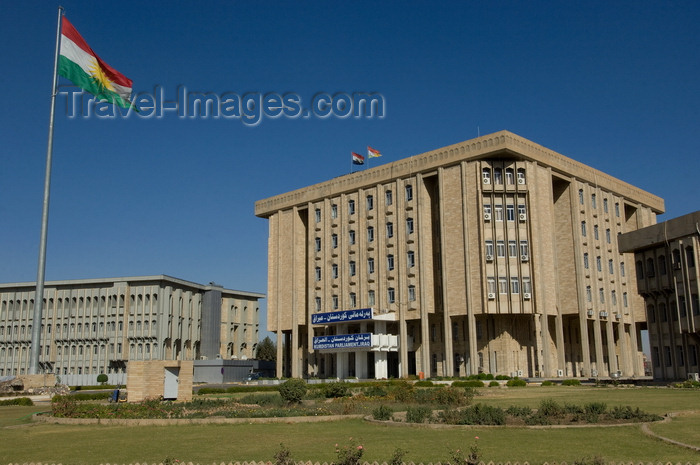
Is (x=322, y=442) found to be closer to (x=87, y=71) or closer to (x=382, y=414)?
(x=382, y=414)

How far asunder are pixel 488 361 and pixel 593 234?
790 inches

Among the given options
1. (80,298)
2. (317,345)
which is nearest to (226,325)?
(80,298)

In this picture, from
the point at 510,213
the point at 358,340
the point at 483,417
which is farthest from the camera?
the point at 358,340

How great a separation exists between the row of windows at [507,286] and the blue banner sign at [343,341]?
44.3ft

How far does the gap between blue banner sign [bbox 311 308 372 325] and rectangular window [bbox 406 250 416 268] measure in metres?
6.42

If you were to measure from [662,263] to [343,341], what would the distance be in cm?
3331

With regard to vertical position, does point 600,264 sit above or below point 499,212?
below

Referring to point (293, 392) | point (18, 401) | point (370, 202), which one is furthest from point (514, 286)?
point (18, 401)

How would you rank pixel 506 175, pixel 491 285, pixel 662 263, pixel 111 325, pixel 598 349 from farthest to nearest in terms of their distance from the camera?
1. pixel 111 325
2. pixel 598 349
3. pixel 506 175
4. pixel 491 285
5. pixel 662 263

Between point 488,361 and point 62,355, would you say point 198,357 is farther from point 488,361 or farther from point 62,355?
point 488,361

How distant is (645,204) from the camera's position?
84.3m

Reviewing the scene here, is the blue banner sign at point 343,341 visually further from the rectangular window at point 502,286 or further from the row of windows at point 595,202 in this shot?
the row of windows at point 595,202

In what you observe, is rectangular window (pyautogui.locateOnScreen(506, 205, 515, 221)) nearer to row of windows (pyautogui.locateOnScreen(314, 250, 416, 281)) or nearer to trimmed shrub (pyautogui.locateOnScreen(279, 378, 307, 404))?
row of windows (pyautogui.locateOnScreen(314, 250, 416, 281))

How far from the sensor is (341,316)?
7206cm
